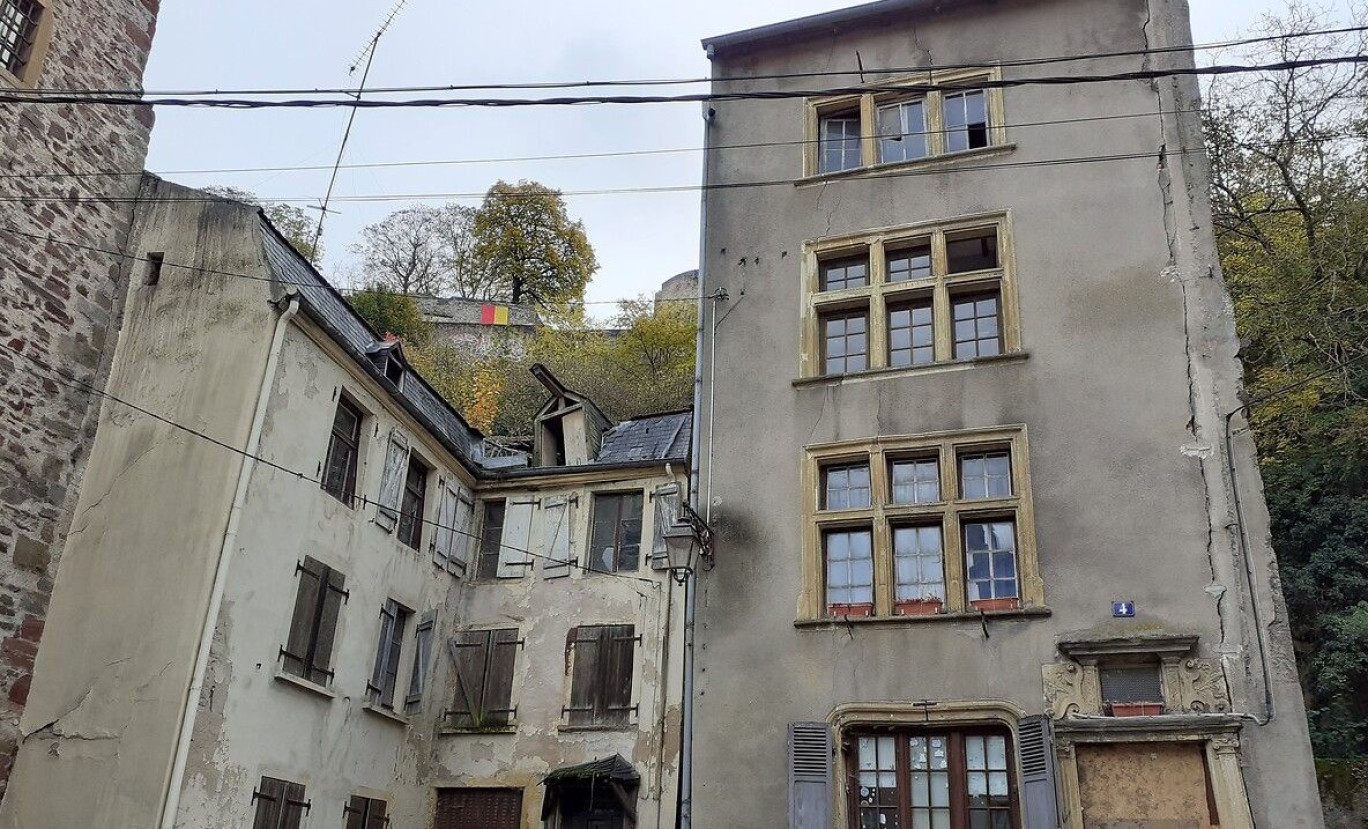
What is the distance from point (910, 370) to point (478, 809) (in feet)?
25.7

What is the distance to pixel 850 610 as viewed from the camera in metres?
12.3

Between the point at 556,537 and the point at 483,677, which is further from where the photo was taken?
the point at 556,537

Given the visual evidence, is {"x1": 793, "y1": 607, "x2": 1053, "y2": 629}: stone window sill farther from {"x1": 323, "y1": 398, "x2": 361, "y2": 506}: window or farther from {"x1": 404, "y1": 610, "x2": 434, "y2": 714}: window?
{"x1": 323, "y1": 398, "x2": 361, "y2": 506}: window

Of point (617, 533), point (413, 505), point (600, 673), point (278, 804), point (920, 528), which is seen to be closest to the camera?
point (278, 804)

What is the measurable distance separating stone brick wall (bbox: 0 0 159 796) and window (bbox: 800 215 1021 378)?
8555 millimetres

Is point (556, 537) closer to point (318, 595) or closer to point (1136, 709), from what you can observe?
point (318, 595)

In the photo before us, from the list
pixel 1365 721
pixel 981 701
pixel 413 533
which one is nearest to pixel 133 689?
pixel 413 533

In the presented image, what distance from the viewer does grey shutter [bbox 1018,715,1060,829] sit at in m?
10.5

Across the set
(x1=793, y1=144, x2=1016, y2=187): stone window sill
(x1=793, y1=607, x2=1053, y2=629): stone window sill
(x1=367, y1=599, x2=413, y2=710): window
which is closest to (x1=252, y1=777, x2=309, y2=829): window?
(x1=367, y1=599, x2=413, y2=710): window

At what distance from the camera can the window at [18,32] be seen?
12.5 meters

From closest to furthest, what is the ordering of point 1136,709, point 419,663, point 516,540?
point 1136,709 → point 419,663 → point 516,540

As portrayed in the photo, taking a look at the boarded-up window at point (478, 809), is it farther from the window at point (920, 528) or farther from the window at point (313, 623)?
the window at point (920, 528)

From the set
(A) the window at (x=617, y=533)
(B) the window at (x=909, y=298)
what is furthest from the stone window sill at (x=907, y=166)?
(A) the window at (x=617, y=533)

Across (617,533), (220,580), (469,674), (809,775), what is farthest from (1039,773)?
(220,580)
